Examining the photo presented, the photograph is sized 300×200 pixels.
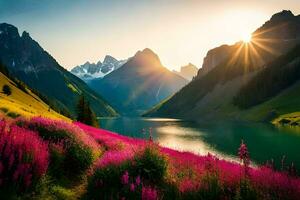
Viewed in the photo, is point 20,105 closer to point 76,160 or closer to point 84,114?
point 84,114

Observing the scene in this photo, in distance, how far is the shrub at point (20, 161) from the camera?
9.00m

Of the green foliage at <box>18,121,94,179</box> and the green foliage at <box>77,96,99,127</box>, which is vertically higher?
the green foliage at <box>77,96,99,127</box>

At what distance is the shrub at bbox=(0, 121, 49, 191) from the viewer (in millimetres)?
9000

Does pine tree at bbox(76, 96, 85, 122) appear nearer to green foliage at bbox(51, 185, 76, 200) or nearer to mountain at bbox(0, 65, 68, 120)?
mountain at bbox(0, 65, 68, 120)

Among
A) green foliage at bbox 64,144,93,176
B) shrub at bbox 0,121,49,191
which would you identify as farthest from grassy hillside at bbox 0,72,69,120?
shrub at bbox 0,121,49,191

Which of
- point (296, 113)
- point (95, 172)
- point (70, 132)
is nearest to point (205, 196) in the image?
point (95, 172)

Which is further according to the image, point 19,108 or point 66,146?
point 19,108

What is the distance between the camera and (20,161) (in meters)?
9.57

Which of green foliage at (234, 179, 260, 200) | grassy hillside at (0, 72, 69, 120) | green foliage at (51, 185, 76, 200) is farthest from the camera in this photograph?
grassy hillside at (0, 72, 69, 120)

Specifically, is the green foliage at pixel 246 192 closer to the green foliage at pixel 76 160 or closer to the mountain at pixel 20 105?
the green foliage at pixel 76 160

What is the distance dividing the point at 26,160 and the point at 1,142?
91cm

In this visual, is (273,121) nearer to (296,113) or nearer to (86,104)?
(296,113)

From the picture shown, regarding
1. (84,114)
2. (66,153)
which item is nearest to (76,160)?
(66,153)

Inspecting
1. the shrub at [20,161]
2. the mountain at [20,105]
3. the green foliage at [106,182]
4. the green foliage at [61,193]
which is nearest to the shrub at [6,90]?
the mountain at [20,105]
